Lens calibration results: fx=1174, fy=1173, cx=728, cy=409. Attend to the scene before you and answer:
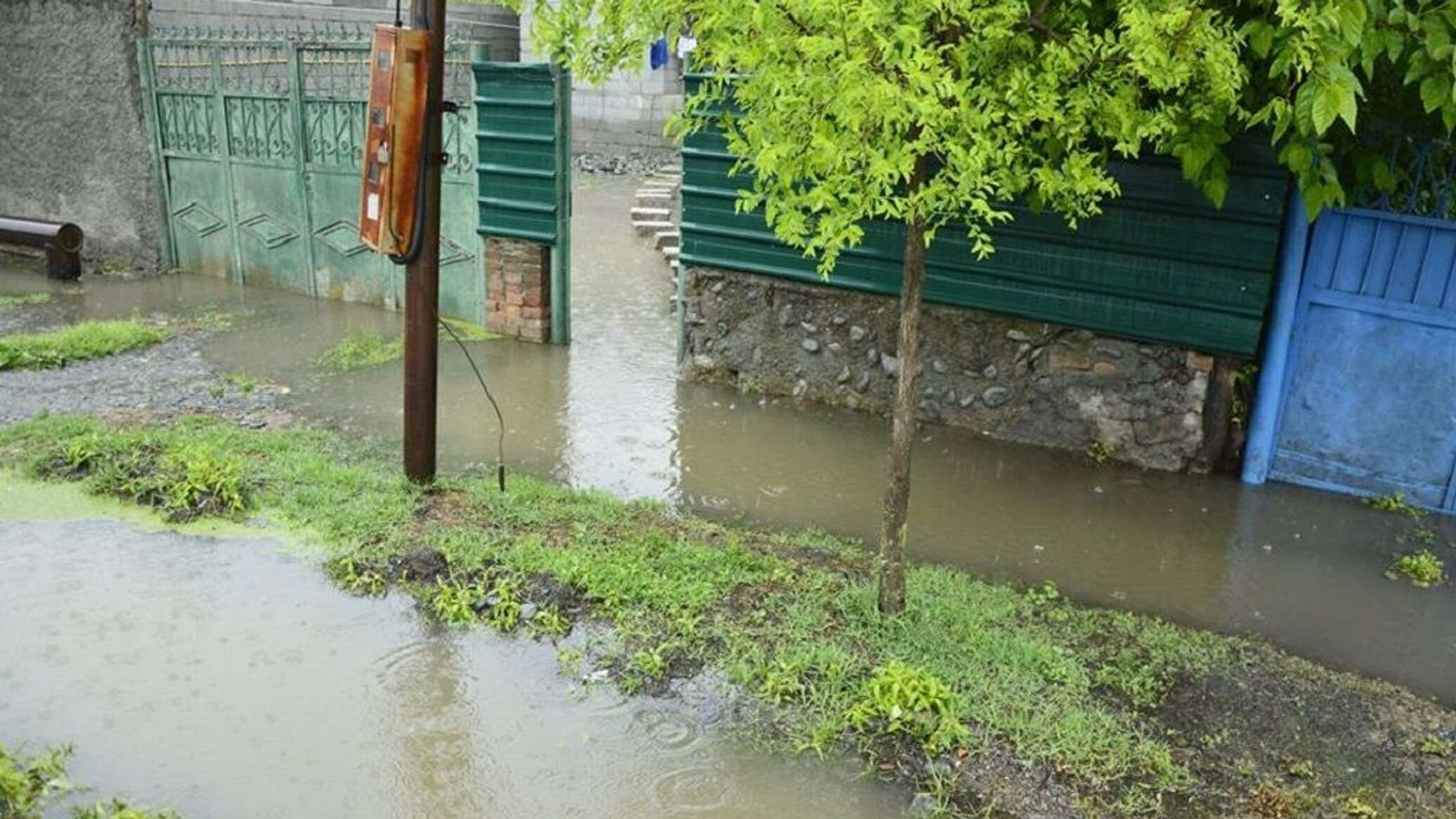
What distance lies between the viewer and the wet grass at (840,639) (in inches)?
160

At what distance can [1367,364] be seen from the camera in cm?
629

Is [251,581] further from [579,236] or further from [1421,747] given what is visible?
[579,236]

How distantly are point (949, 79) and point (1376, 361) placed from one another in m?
3.82

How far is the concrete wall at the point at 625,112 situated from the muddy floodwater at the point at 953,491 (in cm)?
1040

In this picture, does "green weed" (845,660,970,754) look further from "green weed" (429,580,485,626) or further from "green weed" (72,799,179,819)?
"green weed" (72,799,179,819)

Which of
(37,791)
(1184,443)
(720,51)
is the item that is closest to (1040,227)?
(1184,443)

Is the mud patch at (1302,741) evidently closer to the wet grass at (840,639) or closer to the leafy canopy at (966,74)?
the wet grass at (840,639)

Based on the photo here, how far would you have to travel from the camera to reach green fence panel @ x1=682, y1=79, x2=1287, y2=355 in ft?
20.6

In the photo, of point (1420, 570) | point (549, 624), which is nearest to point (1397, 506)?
point (1420, 570)

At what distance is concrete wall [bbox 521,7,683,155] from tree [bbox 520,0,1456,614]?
14.5 meters

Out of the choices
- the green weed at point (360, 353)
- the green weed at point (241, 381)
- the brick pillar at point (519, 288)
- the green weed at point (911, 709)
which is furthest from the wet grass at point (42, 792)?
the brick pillar at point (519, 288)

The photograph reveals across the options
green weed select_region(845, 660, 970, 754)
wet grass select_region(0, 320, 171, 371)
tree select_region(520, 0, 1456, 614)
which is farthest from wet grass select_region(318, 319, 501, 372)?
green weed select_region(845, 660, 970, 754)

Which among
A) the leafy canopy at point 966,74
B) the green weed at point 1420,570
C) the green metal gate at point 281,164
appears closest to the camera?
the leafy canopy at point 966,74

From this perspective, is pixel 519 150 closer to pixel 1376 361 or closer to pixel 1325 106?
pixel 1376 361
